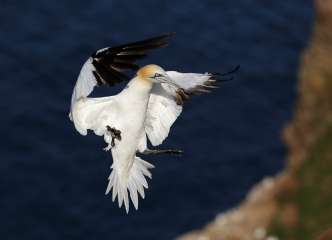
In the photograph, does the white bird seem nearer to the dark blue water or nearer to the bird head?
the bird head

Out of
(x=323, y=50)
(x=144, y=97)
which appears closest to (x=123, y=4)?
(x=323, y=50)

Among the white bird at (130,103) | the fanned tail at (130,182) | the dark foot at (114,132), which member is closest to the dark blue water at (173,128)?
the fanned tail at (130,182)

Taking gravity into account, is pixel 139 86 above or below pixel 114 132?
above

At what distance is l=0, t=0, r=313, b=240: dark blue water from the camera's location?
26.0m

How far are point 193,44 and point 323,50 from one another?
4.65 metres

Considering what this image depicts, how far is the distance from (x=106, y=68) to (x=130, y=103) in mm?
792

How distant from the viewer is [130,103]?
12305 mm

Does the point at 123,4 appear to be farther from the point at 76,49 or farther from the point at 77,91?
the point at 77,91

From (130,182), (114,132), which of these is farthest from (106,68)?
(130,182)

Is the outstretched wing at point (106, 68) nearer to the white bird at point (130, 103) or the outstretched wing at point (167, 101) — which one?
the white bird at point (130, 103)

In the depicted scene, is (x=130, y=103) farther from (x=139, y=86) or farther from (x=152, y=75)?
(x=152, y=75)

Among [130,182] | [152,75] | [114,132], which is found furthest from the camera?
[130,182]

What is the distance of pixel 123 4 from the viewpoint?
1294 inches

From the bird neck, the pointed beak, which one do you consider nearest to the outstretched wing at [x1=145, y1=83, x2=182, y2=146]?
the pointed beak
